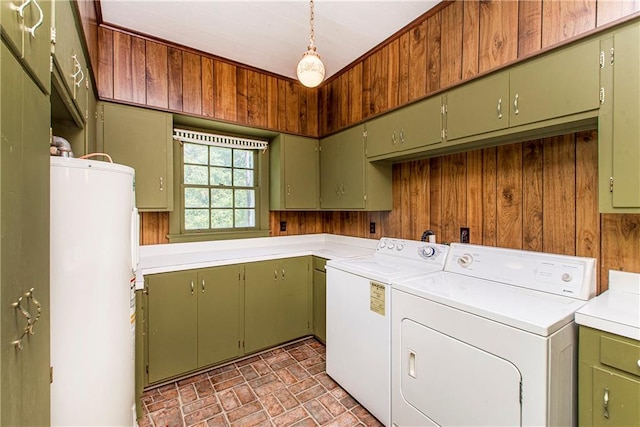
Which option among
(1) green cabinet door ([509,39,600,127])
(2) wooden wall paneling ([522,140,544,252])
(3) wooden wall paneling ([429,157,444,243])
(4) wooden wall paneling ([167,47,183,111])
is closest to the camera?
(1) green cabinet door ([509,39,600,127])

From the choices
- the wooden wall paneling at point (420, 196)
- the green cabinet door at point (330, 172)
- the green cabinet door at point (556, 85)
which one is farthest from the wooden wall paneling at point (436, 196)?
the green cabinet door at point (330, 172)

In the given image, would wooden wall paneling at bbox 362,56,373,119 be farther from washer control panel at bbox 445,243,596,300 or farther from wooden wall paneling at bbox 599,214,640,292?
wooden wall paneling at bbox 599,214,640,292

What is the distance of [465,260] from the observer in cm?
194

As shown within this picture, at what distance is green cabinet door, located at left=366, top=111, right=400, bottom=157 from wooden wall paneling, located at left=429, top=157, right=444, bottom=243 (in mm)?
377

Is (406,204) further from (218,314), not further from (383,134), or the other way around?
(218,314)

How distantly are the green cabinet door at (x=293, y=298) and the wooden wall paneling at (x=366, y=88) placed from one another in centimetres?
160

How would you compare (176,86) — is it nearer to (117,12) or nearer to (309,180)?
(117,12)

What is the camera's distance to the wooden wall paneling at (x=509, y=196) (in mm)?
1910

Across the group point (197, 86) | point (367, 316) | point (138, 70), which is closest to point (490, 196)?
point (367, 316)

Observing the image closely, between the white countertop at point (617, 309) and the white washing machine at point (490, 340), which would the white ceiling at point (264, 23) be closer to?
the white washing machine at point (490, 340)

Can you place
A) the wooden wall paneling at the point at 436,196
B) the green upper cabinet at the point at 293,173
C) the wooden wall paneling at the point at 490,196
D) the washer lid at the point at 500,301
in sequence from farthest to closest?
the green upper cabinet at the point at 293,173 → the wooden wall paneling at the point at 436,196 → the wooden wall paneling at the point at 490,196 → the washer lid at the point at 500,301

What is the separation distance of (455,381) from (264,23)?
276cm

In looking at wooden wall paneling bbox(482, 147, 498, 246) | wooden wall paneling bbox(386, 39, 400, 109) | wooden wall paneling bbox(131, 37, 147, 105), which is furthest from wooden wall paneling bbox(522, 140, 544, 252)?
wooden wall paneling bbox(131, 37, 147, 105)

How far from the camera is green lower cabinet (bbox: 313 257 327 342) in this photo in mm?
2846
